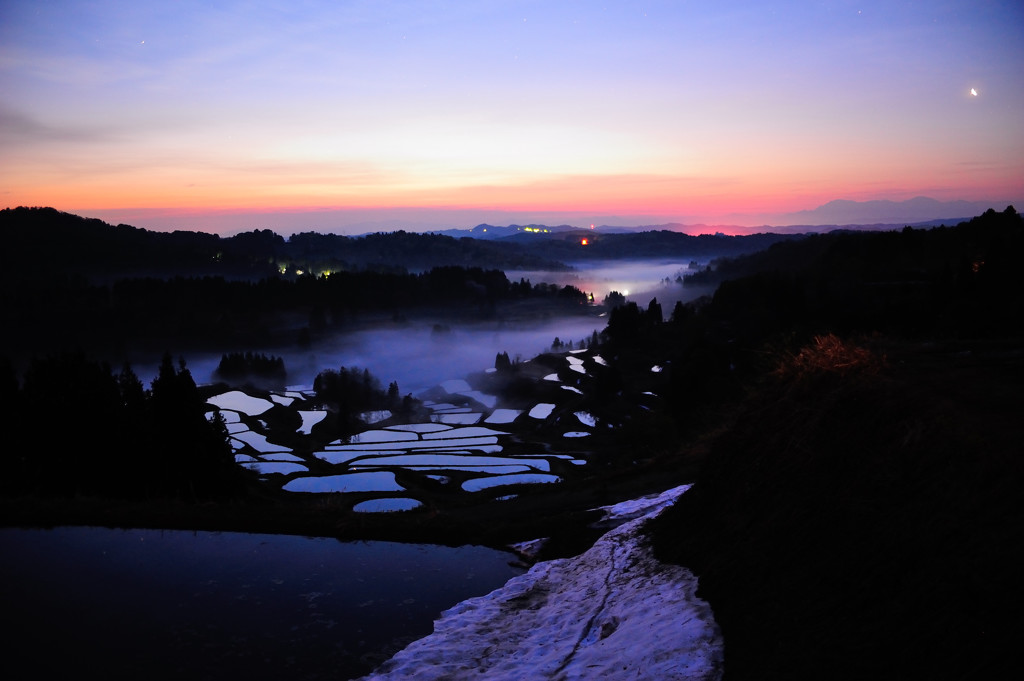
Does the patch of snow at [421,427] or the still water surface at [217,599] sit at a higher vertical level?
the still water surface at [217,599]

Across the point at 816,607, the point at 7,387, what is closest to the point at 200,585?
the point at 816,607

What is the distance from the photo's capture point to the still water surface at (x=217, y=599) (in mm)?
10906

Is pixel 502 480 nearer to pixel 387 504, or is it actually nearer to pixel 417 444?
pixel 387 504

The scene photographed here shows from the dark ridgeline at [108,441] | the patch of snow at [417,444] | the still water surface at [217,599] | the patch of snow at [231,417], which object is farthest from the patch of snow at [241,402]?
the still water surface at [217,599]

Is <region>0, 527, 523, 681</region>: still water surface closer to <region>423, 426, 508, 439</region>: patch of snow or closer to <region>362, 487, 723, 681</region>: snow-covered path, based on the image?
<region>362, 487, 723, 681</region>: snow-covered path

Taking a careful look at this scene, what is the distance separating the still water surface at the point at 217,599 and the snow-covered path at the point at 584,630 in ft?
2.64

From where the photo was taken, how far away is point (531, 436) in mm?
107188

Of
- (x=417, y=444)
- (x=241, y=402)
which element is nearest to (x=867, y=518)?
(x=417, y=444)

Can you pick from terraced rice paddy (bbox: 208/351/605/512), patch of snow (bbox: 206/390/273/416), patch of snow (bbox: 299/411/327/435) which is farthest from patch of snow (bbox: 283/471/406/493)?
patch of snow (bbox: 206/390/273/416)

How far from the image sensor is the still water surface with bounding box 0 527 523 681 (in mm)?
10906

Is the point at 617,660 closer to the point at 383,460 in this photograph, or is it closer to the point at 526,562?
the point at 526,562

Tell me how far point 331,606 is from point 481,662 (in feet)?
12.5

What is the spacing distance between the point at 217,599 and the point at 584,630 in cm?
721

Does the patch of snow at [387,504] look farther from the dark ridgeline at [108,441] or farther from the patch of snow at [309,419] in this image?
the patch of snow at [309,419]
